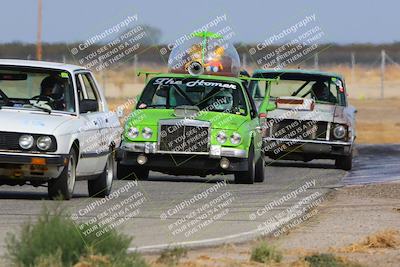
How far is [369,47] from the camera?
10319cm

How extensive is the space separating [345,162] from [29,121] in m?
11.3

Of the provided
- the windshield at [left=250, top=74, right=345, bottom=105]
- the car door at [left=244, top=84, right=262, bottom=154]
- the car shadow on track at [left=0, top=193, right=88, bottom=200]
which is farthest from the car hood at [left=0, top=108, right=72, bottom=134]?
the windshield at [left=250, top=74, right=345, bottom=105]

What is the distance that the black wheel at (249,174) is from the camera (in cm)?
2184

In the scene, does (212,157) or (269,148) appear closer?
(212,157)

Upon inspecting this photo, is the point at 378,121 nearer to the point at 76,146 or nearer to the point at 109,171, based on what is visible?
the point at 109,171

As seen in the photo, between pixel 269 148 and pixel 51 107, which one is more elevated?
pixel 51 107

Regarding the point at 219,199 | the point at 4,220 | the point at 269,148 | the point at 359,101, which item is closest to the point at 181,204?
the point at 219,199

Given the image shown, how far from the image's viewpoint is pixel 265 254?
1145 cm

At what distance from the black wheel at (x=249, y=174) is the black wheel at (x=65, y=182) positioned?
202 inches

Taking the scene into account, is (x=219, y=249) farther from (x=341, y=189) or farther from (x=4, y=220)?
(x=341, y=189)

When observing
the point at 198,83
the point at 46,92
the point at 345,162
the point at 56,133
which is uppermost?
the point at 46,92

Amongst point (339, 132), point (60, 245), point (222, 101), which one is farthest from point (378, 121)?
point (60, 245)

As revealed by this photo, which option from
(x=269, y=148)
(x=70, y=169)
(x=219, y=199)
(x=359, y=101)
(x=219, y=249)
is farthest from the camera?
(x=359, y=101)

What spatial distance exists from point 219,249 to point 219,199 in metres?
5.99
